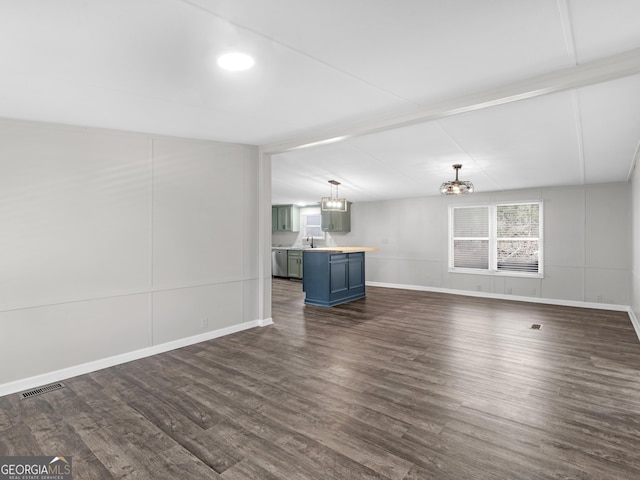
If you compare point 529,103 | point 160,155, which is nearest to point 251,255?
point 160,155

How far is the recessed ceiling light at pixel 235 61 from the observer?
2.25m

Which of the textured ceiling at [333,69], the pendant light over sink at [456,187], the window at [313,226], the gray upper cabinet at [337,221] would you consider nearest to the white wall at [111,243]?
the textured ceiling at [333,69]

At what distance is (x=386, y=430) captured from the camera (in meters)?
2.43

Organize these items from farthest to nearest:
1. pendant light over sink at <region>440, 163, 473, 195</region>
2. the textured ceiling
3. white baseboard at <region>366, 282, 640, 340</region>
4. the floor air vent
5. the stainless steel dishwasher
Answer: the stainless steel dishwasher
white baseboard at <region>366, 282, 640, 340</region>
pendant light over sink at <region>440, 163, 473, 195</region>
the floor air vent
the textured ceiling

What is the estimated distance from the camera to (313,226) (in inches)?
418

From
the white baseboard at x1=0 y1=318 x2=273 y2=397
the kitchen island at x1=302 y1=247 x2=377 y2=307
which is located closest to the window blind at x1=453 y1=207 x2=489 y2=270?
the kitchen island at x1=302 y1=247 x2=377 y2=307

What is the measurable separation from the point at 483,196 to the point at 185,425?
6995 mm

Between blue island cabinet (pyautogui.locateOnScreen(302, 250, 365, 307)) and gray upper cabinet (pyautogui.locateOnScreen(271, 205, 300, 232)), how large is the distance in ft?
12.7

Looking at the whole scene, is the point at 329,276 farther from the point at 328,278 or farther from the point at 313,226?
the point at 313,226

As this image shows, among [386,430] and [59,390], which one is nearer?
[386,430]

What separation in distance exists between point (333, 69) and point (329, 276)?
4.37m

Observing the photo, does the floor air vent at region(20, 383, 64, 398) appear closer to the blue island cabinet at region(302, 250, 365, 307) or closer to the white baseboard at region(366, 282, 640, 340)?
the blue island cabinet at region(302, 250, 365, 307)

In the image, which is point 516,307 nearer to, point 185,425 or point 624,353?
point 624,353

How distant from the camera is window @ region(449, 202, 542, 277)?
701 centimetres
